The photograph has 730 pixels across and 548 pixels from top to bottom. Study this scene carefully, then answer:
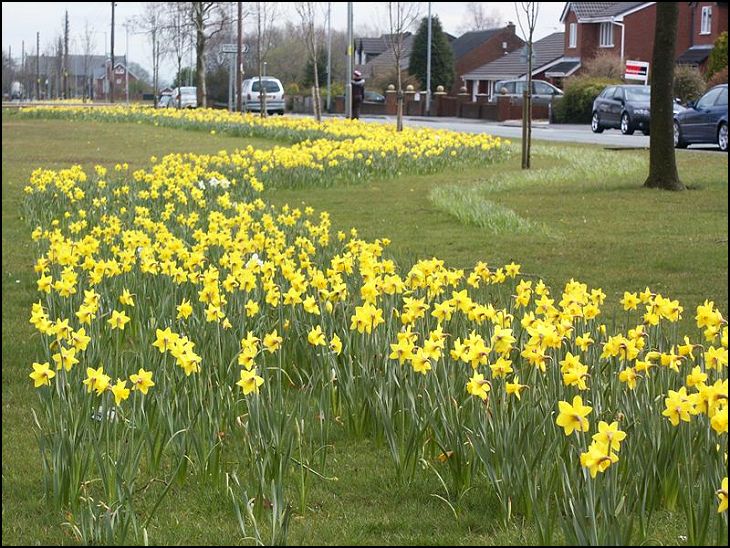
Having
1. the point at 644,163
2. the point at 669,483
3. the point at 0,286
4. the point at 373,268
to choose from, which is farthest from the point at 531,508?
the point at 644,163

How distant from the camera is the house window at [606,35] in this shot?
67.0 m

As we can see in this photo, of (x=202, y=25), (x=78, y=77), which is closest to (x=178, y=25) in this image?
(x=202, y=25)

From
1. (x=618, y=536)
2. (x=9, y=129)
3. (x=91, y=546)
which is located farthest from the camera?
(x=9, y=129)

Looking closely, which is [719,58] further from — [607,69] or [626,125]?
[607,69]

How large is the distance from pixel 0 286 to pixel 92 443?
4.77 metres

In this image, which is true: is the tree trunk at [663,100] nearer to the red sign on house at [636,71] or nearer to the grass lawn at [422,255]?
the grass lawn at [422,255]

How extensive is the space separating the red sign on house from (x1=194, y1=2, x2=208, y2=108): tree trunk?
1741cm

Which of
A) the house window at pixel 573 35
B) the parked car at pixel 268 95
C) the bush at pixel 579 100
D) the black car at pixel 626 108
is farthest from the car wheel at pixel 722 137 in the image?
Answer: the house window at pixel 573 35

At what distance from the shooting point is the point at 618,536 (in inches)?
120

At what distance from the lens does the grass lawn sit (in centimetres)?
397

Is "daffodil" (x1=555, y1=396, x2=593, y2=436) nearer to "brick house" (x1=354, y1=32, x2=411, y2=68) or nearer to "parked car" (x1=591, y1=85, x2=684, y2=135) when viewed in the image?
"parked car" (x1=591, y1=85, x2=684, y2=135)

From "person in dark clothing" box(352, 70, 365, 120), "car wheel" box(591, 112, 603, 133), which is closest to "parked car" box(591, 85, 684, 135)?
"car wheel" box(591, 112, 603, 133)

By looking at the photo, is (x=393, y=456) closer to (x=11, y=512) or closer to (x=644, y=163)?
(x=11, y=512)

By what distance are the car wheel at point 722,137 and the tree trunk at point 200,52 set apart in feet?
102
